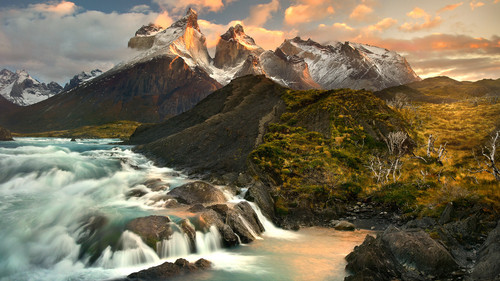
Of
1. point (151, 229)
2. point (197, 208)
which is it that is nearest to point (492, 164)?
point (197, 208)

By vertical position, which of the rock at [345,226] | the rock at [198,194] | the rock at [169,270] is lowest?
the rock at [345,226]

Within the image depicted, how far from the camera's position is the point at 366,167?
34.2 metres

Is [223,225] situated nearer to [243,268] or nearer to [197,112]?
[243,268]

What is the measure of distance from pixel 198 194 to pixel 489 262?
68.1ft

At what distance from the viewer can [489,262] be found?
12.8 meters

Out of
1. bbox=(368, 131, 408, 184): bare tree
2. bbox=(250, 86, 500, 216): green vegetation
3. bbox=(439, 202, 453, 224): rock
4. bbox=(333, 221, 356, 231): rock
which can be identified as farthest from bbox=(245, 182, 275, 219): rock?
bbox=(439, 202, 453, 224): rock

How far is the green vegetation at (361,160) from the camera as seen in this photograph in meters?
24.9

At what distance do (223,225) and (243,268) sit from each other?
167 inches

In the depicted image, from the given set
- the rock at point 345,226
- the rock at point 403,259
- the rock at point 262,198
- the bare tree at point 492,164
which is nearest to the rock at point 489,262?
the rock at point 403,259

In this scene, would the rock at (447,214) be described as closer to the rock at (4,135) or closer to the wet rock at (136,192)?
the wet rock at (136,192)

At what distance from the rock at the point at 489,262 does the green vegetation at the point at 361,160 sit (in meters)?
6.62

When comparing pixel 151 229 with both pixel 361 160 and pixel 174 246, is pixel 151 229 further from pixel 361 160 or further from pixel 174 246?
pixel 361 160

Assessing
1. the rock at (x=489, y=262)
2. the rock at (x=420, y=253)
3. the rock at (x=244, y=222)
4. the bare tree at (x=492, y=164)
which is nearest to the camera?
the rock at (x=489, y=262)

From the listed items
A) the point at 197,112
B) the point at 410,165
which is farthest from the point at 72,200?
the point at 197,112
